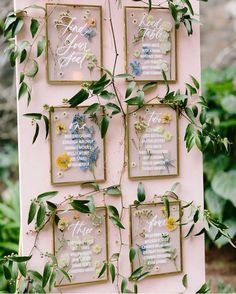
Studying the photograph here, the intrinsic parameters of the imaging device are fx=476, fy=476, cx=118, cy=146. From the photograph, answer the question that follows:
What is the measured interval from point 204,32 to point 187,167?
252cm

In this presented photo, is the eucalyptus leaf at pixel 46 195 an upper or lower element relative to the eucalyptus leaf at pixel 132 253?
upper

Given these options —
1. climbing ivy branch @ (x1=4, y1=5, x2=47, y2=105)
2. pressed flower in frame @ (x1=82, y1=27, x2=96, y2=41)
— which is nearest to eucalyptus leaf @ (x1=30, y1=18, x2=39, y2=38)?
climbing ivy branch @ (x1=4, y1=5, x2=47, y2=105)

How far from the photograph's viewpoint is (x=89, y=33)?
1.61m

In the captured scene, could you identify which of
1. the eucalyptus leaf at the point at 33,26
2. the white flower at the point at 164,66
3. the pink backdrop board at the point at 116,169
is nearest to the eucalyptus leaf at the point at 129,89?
the pink backdrop board at the point at 116,169

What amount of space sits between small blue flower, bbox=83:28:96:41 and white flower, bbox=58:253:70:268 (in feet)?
2.42

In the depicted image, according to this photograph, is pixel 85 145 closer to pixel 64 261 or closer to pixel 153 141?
pixel 153 141

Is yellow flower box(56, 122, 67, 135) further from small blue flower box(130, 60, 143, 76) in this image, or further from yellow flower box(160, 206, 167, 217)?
yellow flower box(160, 206, 167, 217)

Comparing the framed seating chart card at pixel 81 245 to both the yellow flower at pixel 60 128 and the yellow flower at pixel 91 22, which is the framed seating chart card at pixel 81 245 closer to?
the yellow flower at pixel 60 128

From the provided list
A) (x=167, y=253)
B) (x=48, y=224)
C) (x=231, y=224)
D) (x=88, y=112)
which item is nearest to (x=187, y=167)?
(x=167, y=253)

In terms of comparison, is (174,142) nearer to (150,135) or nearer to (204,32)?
(150,135)

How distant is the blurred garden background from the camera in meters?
2.96

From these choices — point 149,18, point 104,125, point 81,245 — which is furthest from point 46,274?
point 149,18

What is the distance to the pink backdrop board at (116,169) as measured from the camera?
1563 millimetres

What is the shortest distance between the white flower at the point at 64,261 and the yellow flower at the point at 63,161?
296 millimetres
